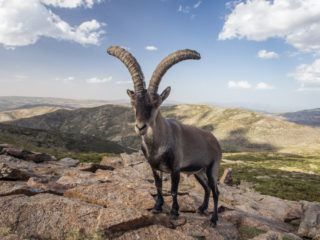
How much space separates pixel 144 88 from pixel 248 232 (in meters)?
7.87

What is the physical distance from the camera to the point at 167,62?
24.8 feet

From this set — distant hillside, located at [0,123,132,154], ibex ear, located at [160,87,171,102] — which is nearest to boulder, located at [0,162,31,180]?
ibex ear, located at [160,87,171,102]

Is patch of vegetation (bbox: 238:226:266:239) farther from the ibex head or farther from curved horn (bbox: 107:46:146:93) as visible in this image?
curved horn (bbox: 107:46:146:93)

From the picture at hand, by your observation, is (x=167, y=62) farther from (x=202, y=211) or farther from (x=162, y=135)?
(x=202, y=211)

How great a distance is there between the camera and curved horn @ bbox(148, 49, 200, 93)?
719cm

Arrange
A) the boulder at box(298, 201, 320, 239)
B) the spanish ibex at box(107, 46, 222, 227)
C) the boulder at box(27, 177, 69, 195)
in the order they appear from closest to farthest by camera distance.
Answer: the spanish ibex at box(107, 46, 222, 227)
the boulder at box(27, 177, 69, 195)
the boulder at box(298, 201, 320, 239)

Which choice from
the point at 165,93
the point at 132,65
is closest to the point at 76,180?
the point at 132,65

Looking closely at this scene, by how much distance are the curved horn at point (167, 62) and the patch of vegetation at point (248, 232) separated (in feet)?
24.2

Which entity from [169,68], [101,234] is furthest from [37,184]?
[169,68]

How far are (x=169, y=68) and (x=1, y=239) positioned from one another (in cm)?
719

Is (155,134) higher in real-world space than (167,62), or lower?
lower

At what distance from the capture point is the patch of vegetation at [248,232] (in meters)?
8.59

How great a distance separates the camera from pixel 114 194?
8.80m

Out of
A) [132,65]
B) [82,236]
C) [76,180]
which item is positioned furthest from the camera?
[76,180]
